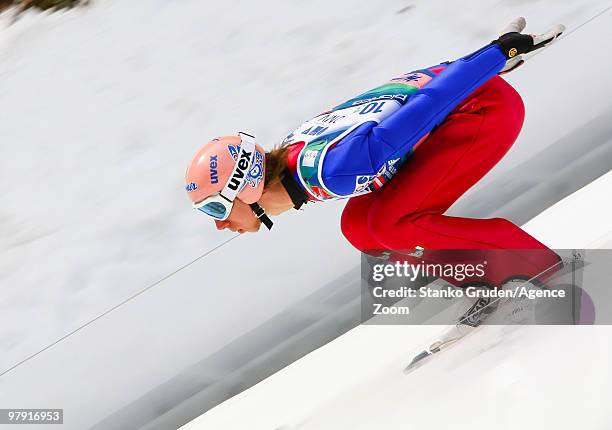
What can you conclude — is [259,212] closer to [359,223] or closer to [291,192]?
[291,192]

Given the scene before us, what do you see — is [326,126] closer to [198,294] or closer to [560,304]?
[560,304]

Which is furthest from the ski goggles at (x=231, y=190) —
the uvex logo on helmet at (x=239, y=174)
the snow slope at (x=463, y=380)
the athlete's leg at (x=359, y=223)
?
the snow slope at (x=463, y=380)

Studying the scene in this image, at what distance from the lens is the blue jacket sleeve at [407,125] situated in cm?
194

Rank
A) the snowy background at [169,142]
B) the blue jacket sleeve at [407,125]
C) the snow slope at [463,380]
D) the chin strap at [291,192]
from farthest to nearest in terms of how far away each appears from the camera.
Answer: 1. the snowy background at [169,142]
2. the chin strap at [291,192]
3. the blue jacket sleeve at [407,125]
4. the snow slope at [463,380]

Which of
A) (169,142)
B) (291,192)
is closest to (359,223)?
(291,192)

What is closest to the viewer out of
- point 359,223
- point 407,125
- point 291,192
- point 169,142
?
point 407,125

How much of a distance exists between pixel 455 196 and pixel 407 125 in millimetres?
312

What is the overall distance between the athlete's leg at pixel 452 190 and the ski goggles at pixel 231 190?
1.22ft

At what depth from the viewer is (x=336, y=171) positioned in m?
1.94

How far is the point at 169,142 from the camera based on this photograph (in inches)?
156

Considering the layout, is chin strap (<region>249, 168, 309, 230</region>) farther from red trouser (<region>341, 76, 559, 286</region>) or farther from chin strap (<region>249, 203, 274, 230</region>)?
red trouser (<region>341, 76, 559, 286</region>)

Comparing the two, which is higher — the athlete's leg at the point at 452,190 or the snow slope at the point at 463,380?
the athlete's leg at the point at 452,190

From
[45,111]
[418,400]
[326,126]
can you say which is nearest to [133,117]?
[45,111]

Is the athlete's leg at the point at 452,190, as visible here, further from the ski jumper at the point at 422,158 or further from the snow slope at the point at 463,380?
the snow slope at the point at 463,380
